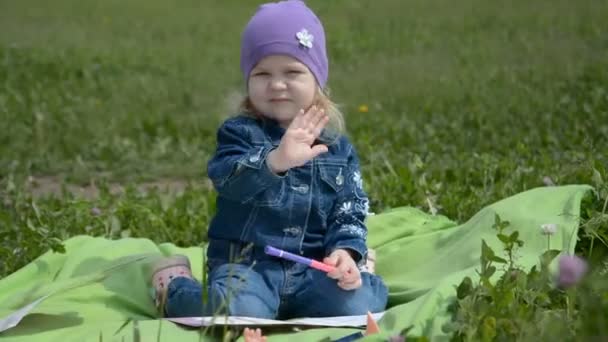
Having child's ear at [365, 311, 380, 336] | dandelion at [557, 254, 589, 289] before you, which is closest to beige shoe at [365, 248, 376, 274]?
child's ear at [365, 311, 380, 336]

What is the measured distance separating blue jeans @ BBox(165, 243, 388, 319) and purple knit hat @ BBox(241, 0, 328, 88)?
70 cm

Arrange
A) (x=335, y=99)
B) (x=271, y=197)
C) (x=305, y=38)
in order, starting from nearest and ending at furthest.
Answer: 1. (x=271, y=197)
2. (x=305, y=38)
3. (x=335, y=99)

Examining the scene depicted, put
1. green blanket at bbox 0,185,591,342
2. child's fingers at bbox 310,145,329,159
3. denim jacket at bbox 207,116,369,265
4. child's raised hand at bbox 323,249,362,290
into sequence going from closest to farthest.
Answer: green blanket at bbox 0,185,591,342, child's fingers at bbox 310,145,329,159, child's raised hand at bbox 323,249,362,290, denim jacket at bbox 207,116,369,265

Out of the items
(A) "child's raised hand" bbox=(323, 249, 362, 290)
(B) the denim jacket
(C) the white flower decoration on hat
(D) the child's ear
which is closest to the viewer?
(D) the child's ear

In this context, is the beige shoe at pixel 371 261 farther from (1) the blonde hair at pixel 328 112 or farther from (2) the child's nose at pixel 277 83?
(2) the child's nose at pixel 277 83

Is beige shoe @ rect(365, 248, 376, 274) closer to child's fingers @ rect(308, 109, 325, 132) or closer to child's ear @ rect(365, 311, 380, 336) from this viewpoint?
child's fingers @ rect(308, 109, 325, 132)

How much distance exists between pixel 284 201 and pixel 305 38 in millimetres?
574

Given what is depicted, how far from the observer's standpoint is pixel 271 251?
418 centimetres

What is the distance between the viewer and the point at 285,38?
14.3 ft

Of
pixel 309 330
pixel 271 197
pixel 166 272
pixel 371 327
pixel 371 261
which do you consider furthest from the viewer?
pixel 371 261

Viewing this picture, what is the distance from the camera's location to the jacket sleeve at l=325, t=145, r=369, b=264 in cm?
434

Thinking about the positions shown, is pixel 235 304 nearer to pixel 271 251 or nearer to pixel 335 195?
pixel 271 251

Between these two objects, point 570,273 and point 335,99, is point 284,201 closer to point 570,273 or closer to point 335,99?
point 570,273

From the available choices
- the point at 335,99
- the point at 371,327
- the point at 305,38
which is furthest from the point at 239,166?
the point at 335,99
